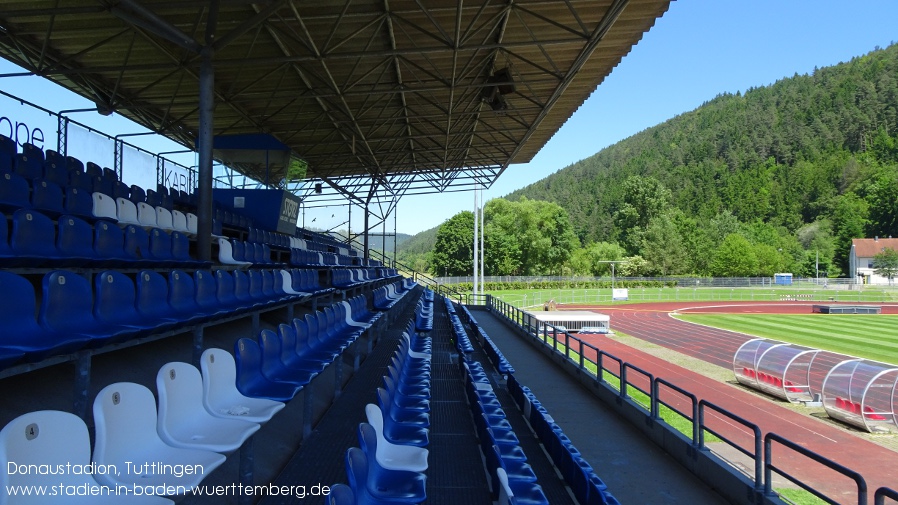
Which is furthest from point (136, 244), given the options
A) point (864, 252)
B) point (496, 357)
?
point (864, 252)

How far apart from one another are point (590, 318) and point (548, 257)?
40.4m

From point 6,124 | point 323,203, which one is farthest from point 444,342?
point 323,203

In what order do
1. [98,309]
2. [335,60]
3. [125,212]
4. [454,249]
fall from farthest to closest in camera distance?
[454,249], [335,60], [125,212], [98,309]

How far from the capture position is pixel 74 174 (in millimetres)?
6422

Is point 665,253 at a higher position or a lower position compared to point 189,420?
higher

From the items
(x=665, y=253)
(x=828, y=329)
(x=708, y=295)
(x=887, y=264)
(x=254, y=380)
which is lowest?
(x=828, y=329)

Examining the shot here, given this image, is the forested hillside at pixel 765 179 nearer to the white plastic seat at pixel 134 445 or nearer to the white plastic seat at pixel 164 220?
the white plastic seat at pixel 164 220

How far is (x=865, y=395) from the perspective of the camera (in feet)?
33.5

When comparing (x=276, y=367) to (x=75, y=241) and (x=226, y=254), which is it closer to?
(x=75, y=241)

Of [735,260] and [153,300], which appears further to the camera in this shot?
[735,260]

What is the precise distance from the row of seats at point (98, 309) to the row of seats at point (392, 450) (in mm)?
1316

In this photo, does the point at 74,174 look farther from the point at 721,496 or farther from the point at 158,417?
the point at 721,496

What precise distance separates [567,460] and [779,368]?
1123 centimetres

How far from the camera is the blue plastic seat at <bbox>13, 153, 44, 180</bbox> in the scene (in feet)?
18.6
